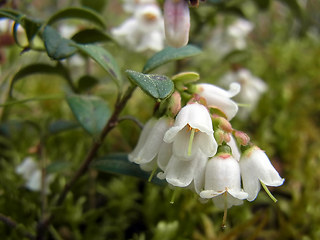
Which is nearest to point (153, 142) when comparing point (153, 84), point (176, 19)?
point (153, 84)

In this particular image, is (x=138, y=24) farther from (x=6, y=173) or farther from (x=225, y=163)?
(x=225, y=163)

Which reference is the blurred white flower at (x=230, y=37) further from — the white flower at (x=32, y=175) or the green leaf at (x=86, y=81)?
the white flower at (x=32, y=175)

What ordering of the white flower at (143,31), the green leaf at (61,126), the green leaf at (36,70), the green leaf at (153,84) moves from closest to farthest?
the green leaf at (153,84) < the green leaf at (36,70) < the green leaf at (61,126) < the white flower at (143,31)

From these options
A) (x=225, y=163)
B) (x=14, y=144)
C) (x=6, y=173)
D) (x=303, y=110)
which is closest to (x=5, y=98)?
(x=14, y=144)

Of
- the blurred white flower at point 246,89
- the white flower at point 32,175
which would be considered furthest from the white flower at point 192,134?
the blurred white flower at point 246,89

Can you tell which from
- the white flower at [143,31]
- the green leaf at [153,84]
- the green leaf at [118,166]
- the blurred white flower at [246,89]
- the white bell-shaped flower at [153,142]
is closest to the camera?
the green leaf at [153,84]

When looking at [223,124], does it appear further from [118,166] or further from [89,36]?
[89,36]

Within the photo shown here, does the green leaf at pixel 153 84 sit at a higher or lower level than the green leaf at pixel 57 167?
higher
